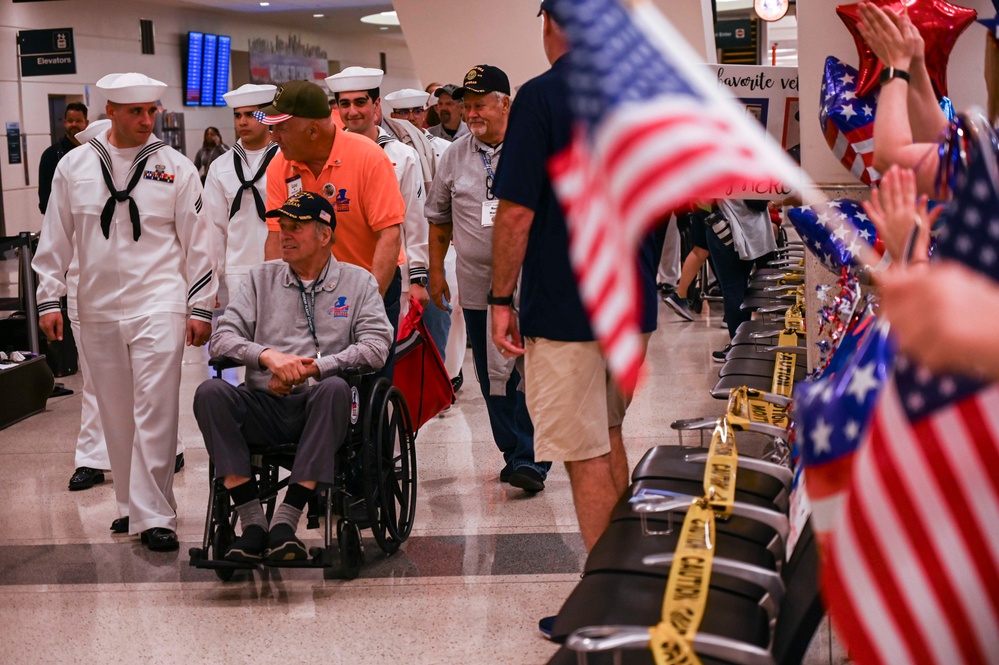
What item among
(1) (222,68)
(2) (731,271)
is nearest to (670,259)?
(2) (731,271)

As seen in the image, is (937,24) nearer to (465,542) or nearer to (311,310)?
(311,310)

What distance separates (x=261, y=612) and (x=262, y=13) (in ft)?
65.9

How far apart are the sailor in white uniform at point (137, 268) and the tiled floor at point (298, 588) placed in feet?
1.10

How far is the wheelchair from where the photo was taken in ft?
12.5

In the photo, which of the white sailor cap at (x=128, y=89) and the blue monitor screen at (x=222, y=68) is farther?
the blue monitor screen at (x=222, y=68)

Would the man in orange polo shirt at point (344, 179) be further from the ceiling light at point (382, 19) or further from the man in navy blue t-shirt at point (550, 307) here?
the ceiling light at point (382, 19)

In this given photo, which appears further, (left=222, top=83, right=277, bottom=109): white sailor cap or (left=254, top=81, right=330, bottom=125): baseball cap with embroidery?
(left=222, top=83, right=277, bottom=109): white sailor cap

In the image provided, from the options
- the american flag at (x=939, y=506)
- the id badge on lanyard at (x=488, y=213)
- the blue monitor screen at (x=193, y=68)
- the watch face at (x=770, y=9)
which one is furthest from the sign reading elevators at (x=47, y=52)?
the american flag at (x=939, y=506)

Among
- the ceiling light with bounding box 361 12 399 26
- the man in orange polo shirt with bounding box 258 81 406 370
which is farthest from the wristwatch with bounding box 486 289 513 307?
the ceiling light with bounding box 361 12 399 26

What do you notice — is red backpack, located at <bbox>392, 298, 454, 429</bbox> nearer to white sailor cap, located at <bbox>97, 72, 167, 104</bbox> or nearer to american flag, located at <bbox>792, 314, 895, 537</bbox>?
white sailor cap, located at <bbox>97, 72, 167, 104</bbox>

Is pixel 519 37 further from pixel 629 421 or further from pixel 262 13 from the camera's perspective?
pixel 262 13

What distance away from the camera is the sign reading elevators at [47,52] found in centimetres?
1310

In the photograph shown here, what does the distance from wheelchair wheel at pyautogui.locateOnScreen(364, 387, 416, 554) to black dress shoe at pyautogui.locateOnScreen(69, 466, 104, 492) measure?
1.62m

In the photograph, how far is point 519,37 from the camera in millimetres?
10000
